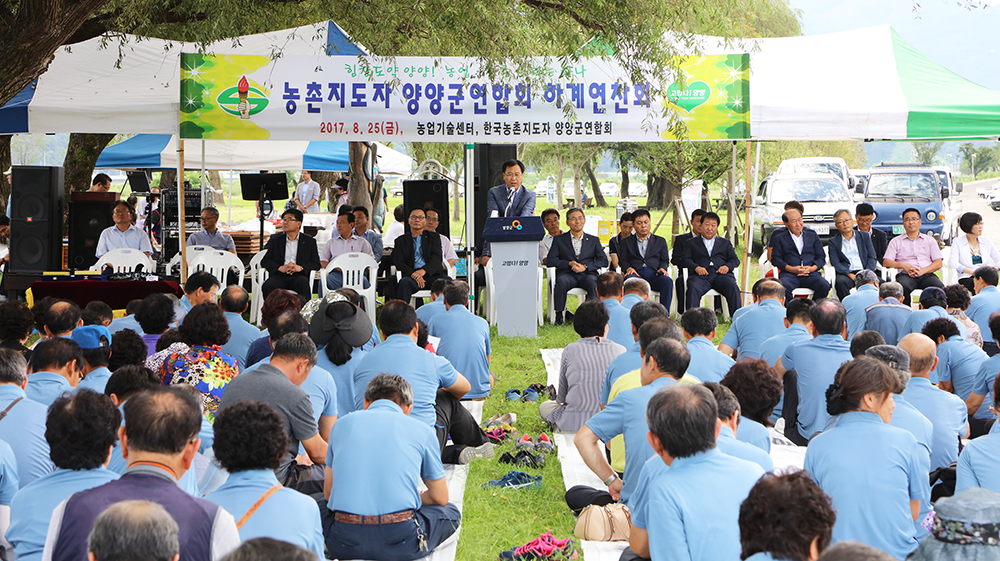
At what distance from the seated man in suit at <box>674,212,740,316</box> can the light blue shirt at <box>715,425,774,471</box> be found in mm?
6703

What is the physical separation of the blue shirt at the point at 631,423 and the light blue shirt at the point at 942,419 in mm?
1389

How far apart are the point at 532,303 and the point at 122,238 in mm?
5033

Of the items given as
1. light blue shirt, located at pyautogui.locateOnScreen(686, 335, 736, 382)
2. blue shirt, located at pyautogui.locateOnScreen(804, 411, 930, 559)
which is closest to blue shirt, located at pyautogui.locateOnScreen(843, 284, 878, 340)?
light blue shirt, located at pyautogui.locateOnScreen(686, 335, 736, 382)

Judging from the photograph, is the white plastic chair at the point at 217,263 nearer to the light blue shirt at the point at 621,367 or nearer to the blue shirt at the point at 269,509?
the light blue shirt at the point at 621,367

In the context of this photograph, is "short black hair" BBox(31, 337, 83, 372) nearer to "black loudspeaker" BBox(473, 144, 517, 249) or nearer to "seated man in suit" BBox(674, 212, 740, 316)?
"seated man in suit" BBox(674, 212, 740, 316)

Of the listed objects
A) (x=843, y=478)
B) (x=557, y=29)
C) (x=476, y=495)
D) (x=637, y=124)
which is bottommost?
(x=476, y=495)

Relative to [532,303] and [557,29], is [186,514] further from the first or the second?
[532,303]

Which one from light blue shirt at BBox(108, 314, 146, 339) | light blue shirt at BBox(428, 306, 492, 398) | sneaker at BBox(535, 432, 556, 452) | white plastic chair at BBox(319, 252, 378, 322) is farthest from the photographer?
white plastic chair at BBox(319, 252, 378, 322)

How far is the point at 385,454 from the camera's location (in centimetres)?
346

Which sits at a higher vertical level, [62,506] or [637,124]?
[637,124]

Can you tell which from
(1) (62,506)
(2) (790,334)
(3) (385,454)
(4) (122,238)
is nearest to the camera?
(1) (62,506)

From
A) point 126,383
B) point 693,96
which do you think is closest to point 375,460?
point 126,383

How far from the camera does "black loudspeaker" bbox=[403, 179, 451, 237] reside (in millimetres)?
10953

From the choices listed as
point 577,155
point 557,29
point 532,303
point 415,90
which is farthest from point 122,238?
point 577,155
